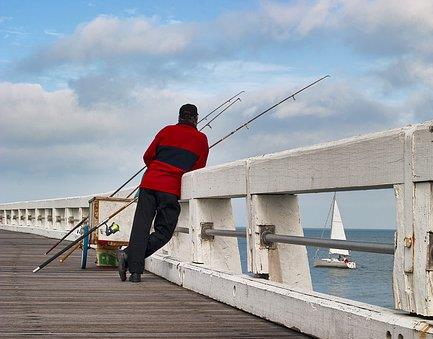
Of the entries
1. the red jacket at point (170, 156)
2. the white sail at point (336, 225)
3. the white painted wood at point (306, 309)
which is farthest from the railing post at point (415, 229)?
the white sail at point (336, 225)

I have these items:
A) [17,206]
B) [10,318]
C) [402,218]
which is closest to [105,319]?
[10,318]

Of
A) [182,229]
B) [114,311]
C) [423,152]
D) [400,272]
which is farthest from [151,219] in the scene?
[423,152]

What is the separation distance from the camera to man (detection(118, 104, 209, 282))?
9195 mm

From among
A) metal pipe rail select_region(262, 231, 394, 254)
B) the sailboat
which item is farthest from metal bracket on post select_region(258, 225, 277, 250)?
the sailboat

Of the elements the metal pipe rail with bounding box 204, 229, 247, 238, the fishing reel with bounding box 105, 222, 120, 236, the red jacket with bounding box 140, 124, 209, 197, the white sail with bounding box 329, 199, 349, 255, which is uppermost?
the white sail with bounding box 329, 199, 349, 255

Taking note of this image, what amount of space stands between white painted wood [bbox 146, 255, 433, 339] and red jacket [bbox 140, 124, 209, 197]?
34.5 inches

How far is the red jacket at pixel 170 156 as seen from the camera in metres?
9.19

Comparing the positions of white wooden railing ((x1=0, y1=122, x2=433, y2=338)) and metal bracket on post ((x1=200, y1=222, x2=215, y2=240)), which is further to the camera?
metal bracket on post ((x1=200, y1=222, x2=215, y2=240))

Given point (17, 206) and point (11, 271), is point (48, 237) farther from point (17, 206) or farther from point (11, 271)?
point (11, 271)

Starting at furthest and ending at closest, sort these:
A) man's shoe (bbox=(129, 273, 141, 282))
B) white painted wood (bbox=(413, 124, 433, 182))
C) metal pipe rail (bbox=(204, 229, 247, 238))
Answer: man's shoe (bbox=(129, 273, 141, 282))
metal pipe rail (bbox=(204, 229, 247, 238))
white painted wood (bbox=(413, 124, 433, 182))

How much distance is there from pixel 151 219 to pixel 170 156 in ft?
1.99

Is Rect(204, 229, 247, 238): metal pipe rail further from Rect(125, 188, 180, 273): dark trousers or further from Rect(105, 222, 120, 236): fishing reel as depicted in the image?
Rect(105, 222, 120, 236): fishing reel

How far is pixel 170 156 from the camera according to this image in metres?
9.20

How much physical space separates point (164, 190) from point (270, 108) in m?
1.82
